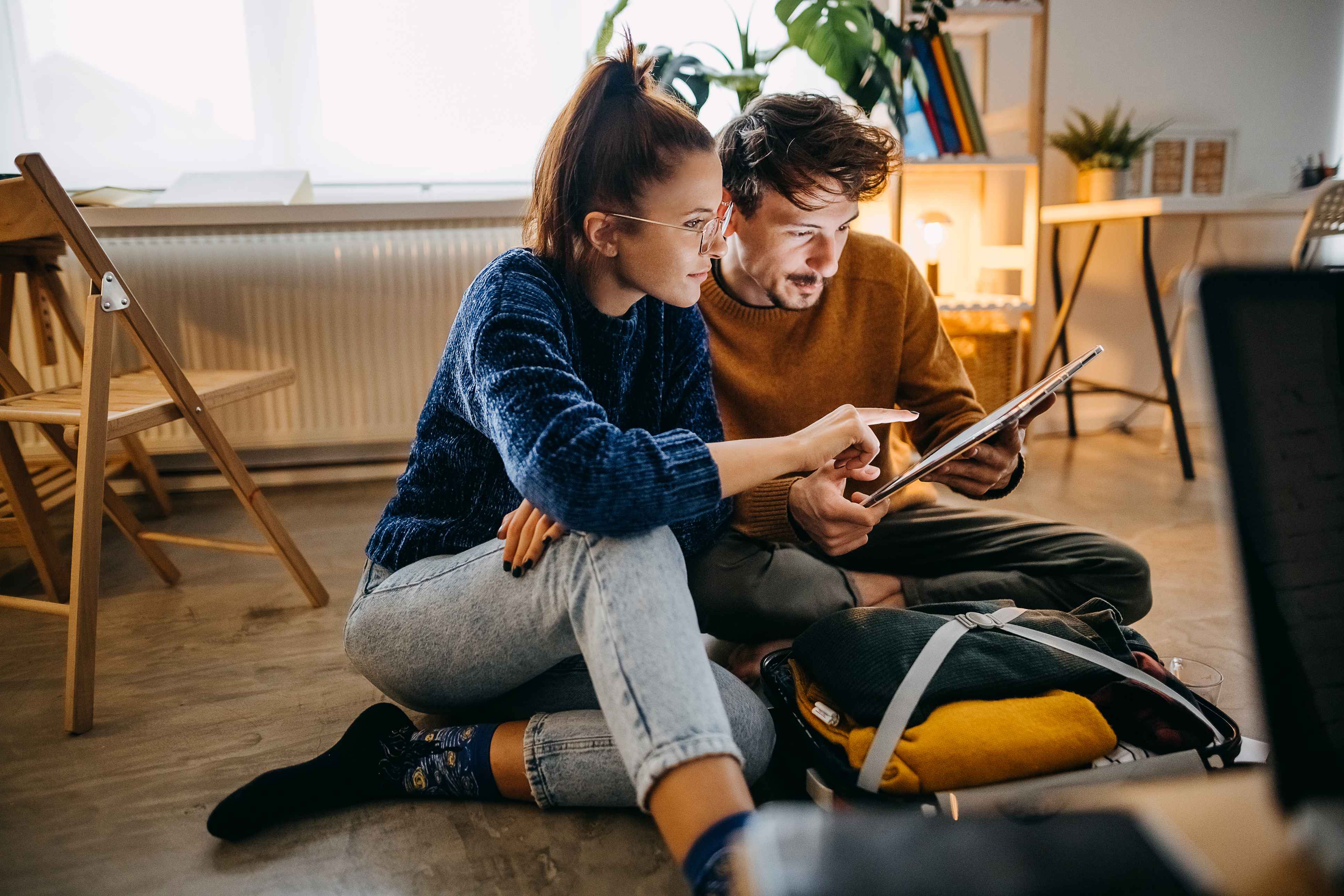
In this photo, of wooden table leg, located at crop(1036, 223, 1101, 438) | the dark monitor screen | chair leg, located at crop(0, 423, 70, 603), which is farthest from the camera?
wooden table leg, located at crop(1036, 223, 1101, 438)

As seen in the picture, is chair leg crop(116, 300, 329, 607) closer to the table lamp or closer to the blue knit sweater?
the blue knit sweater

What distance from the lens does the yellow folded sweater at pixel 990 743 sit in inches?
33.8

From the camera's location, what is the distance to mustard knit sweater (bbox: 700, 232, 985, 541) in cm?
136

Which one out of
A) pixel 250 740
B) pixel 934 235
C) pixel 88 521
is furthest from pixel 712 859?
pixel 934 235

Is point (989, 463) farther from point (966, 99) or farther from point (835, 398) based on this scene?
point (966, 99)

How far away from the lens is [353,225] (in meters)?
2.49

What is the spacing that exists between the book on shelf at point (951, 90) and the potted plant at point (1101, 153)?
39 centimetres

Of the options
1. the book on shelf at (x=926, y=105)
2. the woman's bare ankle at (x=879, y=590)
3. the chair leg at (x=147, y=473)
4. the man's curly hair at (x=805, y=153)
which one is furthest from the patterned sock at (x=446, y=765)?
the book on shelf at (x=926, y=105)

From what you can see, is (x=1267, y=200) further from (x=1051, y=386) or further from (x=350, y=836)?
(x=350, y=836)

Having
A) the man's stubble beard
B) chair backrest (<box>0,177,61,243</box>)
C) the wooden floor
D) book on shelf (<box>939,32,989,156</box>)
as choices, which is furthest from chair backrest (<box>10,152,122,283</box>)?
book on shelf (<box>939,32,989,156</box>)

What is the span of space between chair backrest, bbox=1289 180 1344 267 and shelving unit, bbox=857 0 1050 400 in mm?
655

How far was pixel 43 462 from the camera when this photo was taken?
6.86 feet

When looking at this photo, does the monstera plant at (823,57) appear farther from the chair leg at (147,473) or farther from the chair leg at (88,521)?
the chair leg at (147,473)

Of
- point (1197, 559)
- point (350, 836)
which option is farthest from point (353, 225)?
point (1197, 559)
